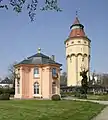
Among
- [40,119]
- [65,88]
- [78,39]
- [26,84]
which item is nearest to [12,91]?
[26,84]

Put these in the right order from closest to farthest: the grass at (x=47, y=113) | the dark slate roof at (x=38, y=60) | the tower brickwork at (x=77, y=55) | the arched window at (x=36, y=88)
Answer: the grass at (x=47, y=113), the arched window at (x=36, y=88), the dark slate roof at (x=38, y=60), the tower brickwork at (x=77, y=55)

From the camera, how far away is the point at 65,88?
98.5 metres

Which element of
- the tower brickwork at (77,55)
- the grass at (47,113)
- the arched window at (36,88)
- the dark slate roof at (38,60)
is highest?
the tower brickwork at (77,55)

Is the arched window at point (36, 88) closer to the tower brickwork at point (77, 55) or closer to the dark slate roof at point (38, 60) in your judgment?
the dark slate roof at point (38, 60)

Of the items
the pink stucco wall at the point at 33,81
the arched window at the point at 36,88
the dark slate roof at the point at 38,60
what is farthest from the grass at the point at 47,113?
the dark slate roof at the point at 38,60

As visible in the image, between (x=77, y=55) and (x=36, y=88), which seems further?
(x=77, y=55)

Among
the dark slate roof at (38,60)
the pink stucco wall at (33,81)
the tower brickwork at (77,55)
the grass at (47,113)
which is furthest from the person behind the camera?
the tower brickwork at (77,55)

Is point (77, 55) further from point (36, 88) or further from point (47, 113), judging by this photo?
point (47, 113)

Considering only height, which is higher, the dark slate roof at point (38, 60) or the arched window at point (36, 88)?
the dark slate roof at point (38, 60)

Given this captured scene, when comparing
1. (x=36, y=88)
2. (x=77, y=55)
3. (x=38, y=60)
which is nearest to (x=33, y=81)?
(x=36, y=88)

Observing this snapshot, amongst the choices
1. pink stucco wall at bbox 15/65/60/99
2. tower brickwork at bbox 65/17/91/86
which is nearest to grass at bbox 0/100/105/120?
pink stucco wall at bbox 15/65/60/99

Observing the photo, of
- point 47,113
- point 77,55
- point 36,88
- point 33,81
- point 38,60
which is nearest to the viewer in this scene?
point 47,113

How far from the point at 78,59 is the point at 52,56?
121 ft

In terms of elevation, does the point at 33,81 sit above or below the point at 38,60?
below
